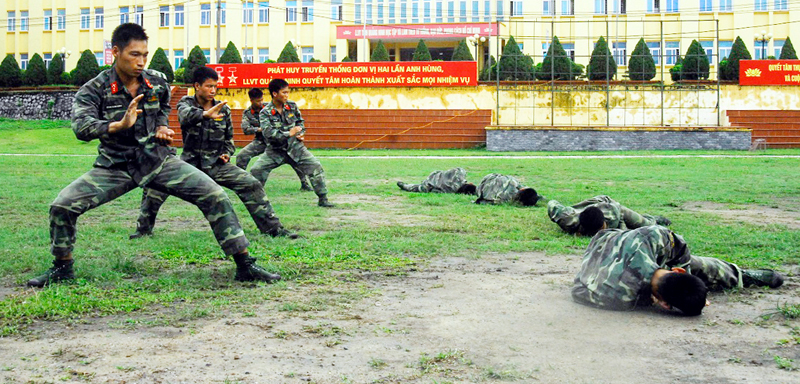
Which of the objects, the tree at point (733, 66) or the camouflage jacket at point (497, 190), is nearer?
the camouflage jacket at point (497, 190)

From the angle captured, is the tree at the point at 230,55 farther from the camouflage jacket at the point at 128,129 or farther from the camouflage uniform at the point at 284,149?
the camouflage jacket at the point at 128,129

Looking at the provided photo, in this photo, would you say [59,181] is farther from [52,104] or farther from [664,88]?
[52,104]

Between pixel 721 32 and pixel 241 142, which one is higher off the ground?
pixel 721 32

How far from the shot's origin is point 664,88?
107 ft

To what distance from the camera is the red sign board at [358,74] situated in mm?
33344

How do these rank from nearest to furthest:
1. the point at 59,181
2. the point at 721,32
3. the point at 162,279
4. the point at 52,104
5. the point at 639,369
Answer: the point at 639,369, the point at 162,279, the point at 59,181, the point at 52,104, the point at 721,32

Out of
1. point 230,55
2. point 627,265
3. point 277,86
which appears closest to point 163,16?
point 230,55

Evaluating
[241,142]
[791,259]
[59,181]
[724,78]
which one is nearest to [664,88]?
[724,78]

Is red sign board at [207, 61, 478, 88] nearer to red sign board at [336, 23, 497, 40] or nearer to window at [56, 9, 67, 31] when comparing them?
red sign board at [336, 23, 497, 40]

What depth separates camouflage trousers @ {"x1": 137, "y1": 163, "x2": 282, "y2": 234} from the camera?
766 cm

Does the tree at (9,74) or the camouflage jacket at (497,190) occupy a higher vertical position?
the tree at (9,74)

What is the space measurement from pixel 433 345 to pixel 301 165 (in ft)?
23.7

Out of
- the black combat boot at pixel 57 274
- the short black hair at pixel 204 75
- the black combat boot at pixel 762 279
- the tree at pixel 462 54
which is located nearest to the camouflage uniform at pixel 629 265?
the black combat boot at pixel 762 279

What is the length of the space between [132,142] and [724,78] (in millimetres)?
36635
